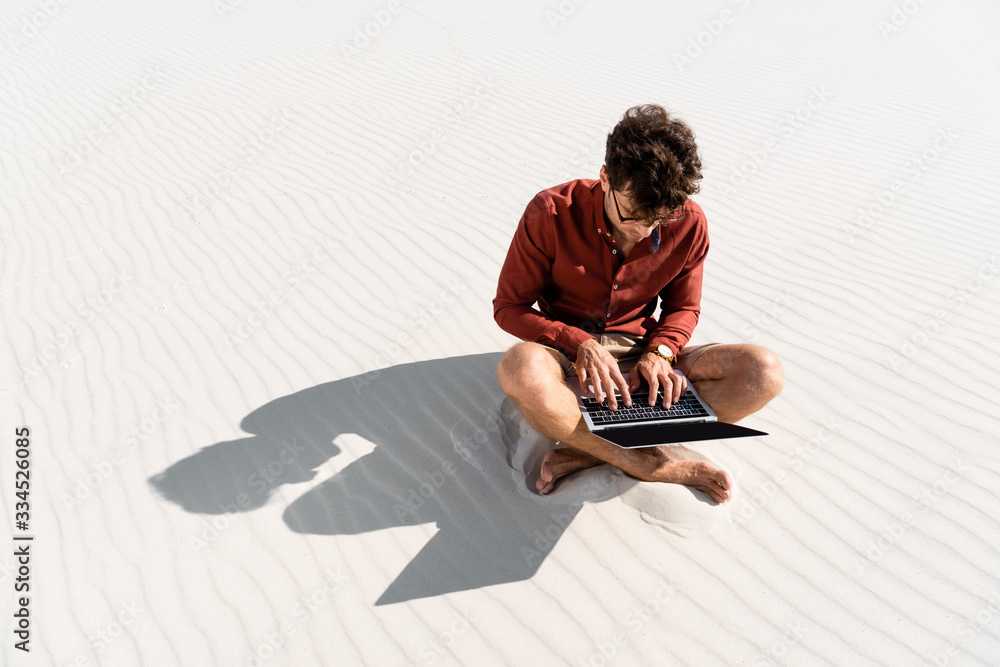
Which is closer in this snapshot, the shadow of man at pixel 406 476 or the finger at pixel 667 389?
the finger at pixel 667 389

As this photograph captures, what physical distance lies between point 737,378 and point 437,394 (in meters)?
1.50

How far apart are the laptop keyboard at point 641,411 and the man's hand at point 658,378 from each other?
0.09ft

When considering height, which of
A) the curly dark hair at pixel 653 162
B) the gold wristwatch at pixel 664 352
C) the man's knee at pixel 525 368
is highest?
the curly dark hair at pixel 653 162

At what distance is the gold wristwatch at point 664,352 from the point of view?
2.60m

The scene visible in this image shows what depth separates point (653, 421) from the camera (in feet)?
7.74

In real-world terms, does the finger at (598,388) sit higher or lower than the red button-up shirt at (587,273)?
lower

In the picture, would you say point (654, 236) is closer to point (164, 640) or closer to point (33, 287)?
point (164, 640)

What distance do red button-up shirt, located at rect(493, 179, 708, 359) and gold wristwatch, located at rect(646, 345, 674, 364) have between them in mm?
32

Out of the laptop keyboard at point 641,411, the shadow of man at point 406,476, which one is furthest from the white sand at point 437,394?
the laptop keyboard at point 641,411

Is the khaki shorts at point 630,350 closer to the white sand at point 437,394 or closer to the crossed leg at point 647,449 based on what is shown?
the crossed leg at point 647,449

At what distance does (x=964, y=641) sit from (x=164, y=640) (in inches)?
108

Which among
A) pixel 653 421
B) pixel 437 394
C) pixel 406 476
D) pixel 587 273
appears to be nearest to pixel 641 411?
pixel 653 421

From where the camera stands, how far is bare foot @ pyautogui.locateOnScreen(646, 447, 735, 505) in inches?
103

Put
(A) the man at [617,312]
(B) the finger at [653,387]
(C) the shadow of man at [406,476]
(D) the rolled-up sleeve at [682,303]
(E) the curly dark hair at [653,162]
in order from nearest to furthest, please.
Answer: (E) the curly dark hair at [653,162] → (A) the man at [617,312] → (B) the finger at [653,387] → (C) the shadow of man at [406,476] → (D) the rolled-up sleeve at [682,303]
